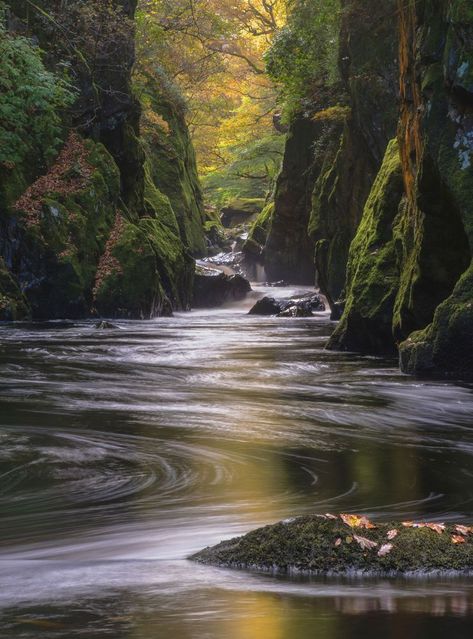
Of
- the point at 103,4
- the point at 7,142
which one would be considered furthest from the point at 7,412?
the point at 103,4

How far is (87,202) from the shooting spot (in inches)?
848

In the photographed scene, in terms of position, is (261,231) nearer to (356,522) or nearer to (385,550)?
(356,522)

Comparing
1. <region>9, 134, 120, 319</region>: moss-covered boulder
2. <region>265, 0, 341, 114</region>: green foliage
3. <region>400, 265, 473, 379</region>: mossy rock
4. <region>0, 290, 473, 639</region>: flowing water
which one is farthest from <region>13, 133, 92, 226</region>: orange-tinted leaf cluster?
<region>400, 265, 473, 379</region>: mossy rock

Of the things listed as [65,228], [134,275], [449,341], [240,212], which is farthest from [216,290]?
[449,341]

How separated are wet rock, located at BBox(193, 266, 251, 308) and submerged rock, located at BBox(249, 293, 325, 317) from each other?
3.18 meters

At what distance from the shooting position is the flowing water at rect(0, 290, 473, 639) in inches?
104

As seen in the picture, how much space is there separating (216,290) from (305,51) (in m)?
9.66

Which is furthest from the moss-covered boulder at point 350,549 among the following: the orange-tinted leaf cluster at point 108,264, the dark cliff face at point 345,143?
the orange-tinted leaf cluster at point 108,264

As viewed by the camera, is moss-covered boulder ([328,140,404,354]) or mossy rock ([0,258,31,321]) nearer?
moss-covered boulder ([328,140,404,354])

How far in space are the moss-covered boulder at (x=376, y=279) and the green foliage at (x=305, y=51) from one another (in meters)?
6.75

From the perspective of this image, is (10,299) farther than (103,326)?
Yes

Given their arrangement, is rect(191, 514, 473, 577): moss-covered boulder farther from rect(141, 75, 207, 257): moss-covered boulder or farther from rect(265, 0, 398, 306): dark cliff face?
rect(141, 75, 207, 257): moss-covered boulder

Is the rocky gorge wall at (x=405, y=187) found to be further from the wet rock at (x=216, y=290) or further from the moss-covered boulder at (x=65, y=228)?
the wet rock at (x=216, y=290)

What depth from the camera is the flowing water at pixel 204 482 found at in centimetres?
264
